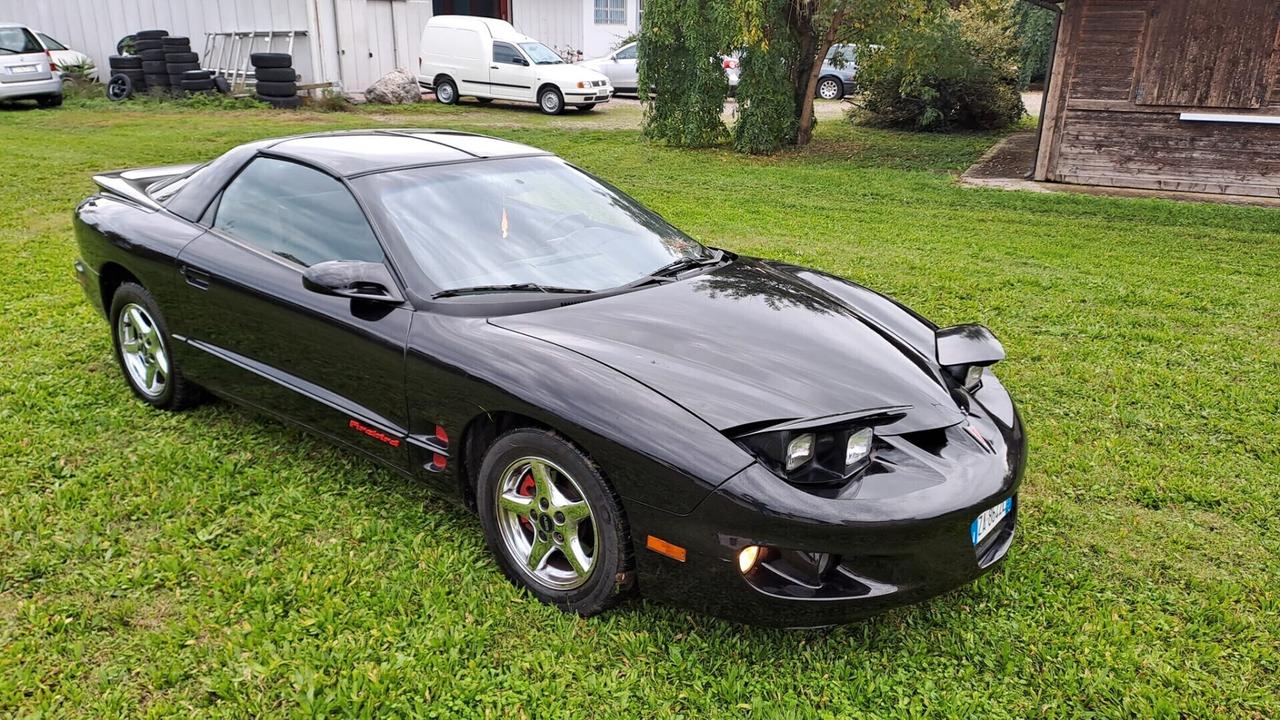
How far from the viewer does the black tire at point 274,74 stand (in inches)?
730

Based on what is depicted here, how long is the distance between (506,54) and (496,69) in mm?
384

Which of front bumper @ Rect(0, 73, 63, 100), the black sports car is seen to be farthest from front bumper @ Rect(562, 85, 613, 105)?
the black sports car

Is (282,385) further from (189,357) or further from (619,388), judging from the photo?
(619,388)

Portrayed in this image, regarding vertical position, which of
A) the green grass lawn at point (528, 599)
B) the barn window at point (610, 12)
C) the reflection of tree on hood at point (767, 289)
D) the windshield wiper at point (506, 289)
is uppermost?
the barn window at point (610, 12)

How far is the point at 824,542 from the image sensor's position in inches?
97.5

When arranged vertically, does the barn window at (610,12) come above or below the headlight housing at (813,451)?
above

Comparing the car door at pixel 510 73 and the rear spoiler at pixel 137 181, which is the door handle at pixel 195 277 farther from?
the car door at pixel 510 73

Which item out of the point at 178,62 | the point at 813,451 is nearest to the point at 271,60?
the point at 178,62

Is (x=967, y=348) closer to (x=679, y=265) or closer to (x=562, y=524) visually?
(x=679, y=265)

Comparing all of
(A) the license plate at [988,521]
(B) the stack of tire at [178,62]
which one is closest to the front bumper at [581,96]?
(B) the stack of tire at [178,62]

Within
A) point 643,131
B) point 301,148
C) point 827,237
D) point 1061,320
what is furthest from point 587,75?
point 301,148

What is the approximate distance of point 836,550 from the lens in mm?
2492

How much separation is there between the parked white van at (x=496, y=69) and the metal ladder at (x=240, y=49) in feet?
9.60

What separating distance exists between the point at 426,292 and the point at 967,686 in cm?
213
